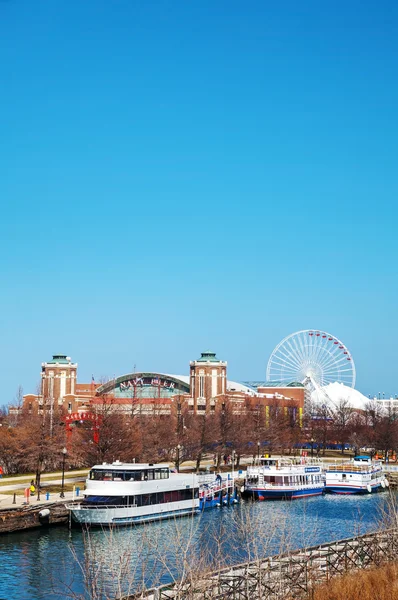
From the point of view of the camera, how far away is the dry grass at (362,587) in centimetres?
3469

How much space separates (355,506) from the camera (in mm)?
90312

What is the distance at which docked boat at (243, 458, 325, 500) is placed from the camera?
9669 cm

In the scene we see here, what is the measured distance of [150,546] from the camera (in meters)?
39.0

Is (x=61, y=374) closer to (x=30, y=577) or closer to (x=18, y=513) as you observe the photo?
(x=18, y=513)

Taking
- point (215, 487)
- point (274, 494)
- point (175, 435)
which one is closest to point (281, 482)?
point (274, 494)

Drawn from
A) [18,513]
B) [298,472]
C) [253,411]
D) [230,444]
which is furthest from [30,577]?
[253,411]

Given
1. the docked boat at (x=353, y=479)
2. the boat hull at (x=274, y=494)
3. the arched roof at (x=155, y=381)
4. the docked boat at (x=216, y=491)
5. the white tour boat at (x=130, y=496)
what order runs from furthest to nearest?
the arched roof at (x=155, y=381) < the docked boat at (x=353, y=479) < the boat hull at (x=274, y=494) < the docked boat at (x=216, y=491) < the white tour boat at (x=130, y=496)

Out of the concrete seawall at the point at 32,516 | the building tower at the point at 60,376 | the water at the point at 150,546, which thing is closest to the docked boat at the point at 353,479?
the water at the point at 150,546

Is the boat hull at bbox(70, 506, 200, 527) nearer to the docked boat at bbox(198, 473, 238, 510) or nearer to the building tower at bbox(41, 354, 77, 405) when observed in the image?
the docked boat at bbox(198, 473, 238, 510)

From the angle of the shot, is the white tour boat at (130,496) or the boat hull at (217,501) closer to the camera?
the white tour boat at (130,496)

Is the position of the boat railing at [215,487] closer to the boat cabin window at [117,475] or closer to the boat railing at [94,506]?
the boat cabin window at [117,475]

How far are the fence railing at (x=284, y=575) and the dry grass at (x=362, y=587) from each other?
0.85 meters

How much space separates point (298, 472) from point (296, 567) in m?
60.0

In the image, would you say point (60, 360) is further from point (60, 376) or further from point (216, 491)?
point (216, 491)
